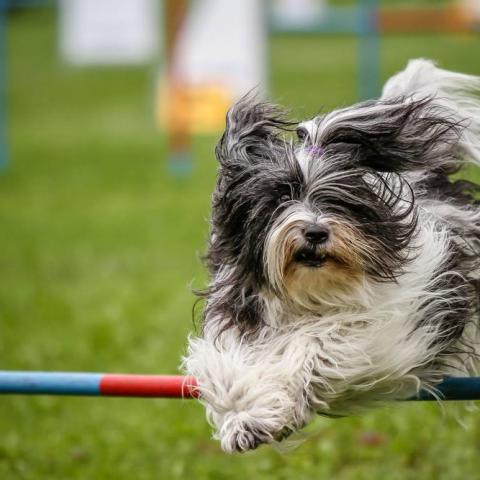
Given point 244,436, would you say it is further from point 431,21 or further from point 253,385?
point 431,21

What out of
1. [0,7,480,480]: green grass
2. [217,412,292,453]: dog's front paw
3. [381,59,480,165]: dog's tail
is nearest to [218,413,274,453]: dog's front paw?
[217,412,292,453]: dog's front paw

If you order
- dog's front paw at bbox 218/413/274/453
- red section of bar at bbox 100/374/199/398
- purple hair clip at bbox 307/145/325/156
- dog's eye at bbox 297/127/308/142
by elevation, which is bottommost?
dog's front paw at bbox 218/413/274/453

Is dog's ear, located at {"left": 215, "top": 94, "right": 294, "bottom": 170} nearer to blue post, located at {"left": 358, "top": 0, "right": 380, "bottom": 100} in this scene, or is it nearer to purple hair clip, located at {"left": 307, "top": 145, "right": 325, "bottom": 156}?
purple hair clip, located at {"left": 307, "top": 145, "right": 325, "bottom": 156}

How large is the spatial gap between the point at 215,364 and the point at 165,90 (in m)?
11.2

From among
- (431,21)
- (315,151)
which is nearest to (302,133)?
(315,151)

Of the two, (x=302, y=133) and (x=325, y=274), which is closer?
(x=325, y=274)

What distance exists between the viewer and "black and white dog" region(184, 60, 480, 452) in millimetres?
3898

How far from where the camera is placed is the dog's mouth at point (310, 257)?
385cm

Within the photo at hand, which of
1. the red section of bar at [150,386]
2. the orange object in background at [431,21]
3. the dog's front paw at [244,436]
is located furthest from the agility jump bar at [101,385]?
the orange object in background at [431,21]

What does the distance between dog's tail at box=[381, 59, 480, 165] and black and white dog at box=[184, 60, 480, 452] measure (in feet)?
0.93

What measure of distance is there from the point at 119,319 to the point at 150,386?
156 inches

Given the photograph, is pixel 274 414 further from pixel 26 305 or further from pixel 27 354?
pixel 26 305

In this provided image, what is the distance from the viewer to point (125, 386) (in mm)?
4023

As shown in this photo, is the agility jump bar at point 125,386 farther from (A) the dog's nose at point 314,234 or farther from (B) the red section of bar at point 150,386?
(A) the dog's nose at point 314,234
